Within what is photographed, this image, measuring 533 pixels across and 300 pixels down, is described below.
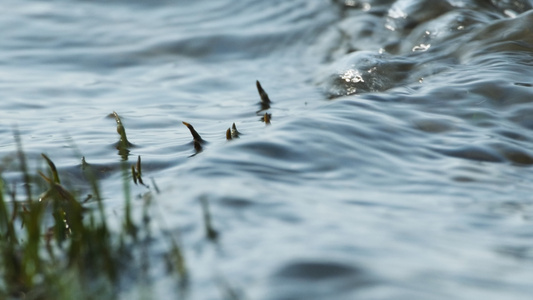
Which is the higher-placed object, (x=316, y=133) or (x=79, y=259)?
(x=316, y=133)

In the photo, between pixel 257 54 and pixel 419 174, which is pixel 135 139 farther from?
pixel 257 54

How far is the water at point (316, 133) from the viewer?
206 centimetres

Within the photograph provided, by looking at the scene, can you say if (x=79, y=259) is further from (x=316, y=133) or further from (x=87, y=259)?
(x=316, y=133)

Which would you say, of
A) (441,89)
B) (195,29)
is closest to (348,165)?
(441,89)

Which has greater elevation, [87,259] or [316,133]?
[316,133]

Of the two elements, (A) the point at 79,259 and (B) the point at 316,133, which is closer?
(A) the point at 79,259

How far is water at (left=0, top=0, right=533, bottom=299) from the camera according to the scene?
2064mm

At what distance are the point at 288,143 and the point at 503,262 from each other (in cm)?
116

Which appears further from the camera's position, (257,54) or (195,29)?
(195,29)

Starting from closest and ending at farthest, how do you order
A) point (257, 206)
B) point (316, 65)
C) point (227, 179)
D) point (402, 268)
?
point (402, 268) → point (257, 206) → point (227, 179) → point (316, 65)

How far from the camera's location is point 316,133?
10.8 ft

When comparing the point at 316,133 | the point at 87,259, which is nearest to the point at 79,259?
the point at 87,259

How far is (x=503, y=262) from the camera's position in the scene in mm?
2188

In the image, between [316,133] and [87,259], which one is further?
[316,133]
